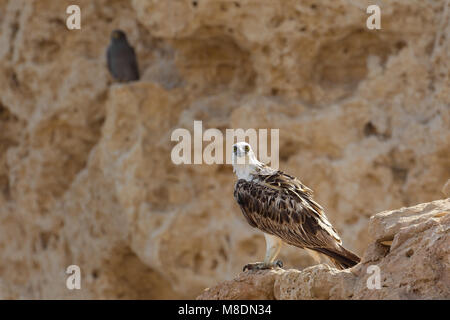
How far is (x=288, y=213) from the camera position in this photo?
571cm

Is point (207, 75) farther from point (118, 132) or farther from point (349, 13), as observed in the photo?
point (349, 13)

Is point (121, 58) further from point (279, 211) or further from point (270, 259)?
point (270, 259)

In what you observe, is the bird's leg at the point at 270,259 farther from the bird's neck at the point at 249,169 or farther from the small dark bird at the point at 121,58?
the small dark bird at the point at 121,58

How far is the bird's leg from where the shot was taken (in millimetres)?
5457

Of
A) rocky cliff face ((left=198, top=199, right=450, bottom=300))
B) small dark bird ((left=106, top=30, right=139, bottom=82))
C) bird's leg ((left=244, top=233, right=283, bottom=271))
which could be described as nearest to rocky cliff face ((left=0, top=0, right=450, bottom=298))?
small dark bird ((left=106, top=30, right=139, bottom=82))

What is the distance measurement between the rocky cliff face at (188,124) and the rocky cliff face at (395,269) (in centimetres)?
394

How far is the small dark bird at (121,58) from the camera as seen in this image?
32.9ft

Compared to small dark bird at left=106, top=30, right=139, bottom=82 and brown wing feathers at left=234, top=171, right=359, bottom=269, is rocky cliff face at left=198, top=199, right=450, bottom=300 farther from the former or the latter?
small dark bird at left=106, top=30, right=139, bottom=82

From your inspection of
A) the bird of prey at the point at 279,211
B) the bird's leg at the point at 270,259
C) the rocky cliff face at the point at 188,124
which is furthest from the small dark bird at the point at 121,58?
the bird's leg at the point at 270,259

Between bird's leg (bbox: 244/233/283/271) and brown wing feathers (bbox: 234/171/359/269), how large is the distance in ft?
0.29

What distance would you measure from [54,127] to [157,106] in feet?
6.42

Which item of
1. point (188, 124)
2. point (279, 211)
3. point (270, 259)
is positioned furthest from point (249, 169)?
point (188, 124)

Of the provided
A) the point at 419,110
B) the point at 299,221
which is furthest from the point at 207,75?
the point at 299,221

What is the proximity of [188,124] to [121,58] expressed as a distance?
1337mm
